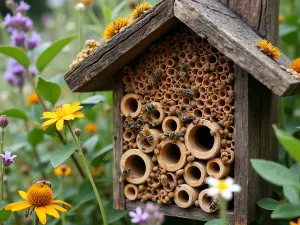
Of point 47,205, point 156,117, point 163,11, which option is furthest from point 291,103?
point 47,205

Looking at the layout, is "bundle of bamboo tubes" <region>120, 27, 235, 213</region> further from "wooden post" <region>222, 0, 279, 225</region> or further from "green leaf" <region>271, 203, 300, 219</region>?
"green leaf" <region>271, 203, 300, 219</region>

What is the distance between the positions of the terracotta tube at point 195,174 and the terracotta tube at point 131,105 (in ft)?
0.73

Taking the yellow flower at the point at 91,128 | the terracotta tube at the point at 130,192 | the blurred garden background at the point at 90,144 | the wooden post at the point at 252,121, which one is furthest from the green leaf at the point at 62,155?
the yellow flower at the point at 91,128

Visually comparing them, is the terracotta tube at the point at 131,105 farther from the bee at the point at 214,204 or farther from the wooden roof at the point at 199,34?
the bee at the point at 214,204

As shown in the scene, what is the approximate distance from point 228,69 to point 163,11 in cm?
22

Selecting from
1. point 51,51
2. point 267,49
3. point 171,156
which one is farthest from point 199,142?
point 51,51

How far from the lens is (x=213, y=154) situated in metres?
1.39

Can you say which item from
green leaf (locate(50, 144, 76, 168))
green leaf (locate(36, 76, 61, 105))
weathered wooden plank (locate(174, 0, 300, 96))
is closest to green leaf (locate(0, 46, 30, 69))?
green leaf (locate(36, 76, 61, 105))

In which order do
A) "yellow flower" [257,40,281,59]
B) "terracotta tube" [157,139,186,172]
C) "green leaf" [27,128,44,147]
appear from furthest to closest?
"green leaf" [27,128,44,147] < "terracotta tube" [157,139,186,172] < "yellow flower" [257,40,281,59]

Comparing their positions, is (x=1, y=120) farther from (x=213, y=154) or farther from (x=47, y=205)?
(x=213, y=154)

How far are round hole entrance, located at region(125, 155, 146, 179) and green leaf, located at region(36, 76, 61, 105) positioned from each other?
0.32 metres

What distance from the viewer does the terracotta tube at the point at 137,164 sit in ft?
4.99

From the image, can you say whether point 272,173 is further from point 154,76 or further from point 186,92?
point 154,76

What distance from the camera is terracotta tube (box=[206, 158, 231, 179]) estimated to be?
1.38 m
